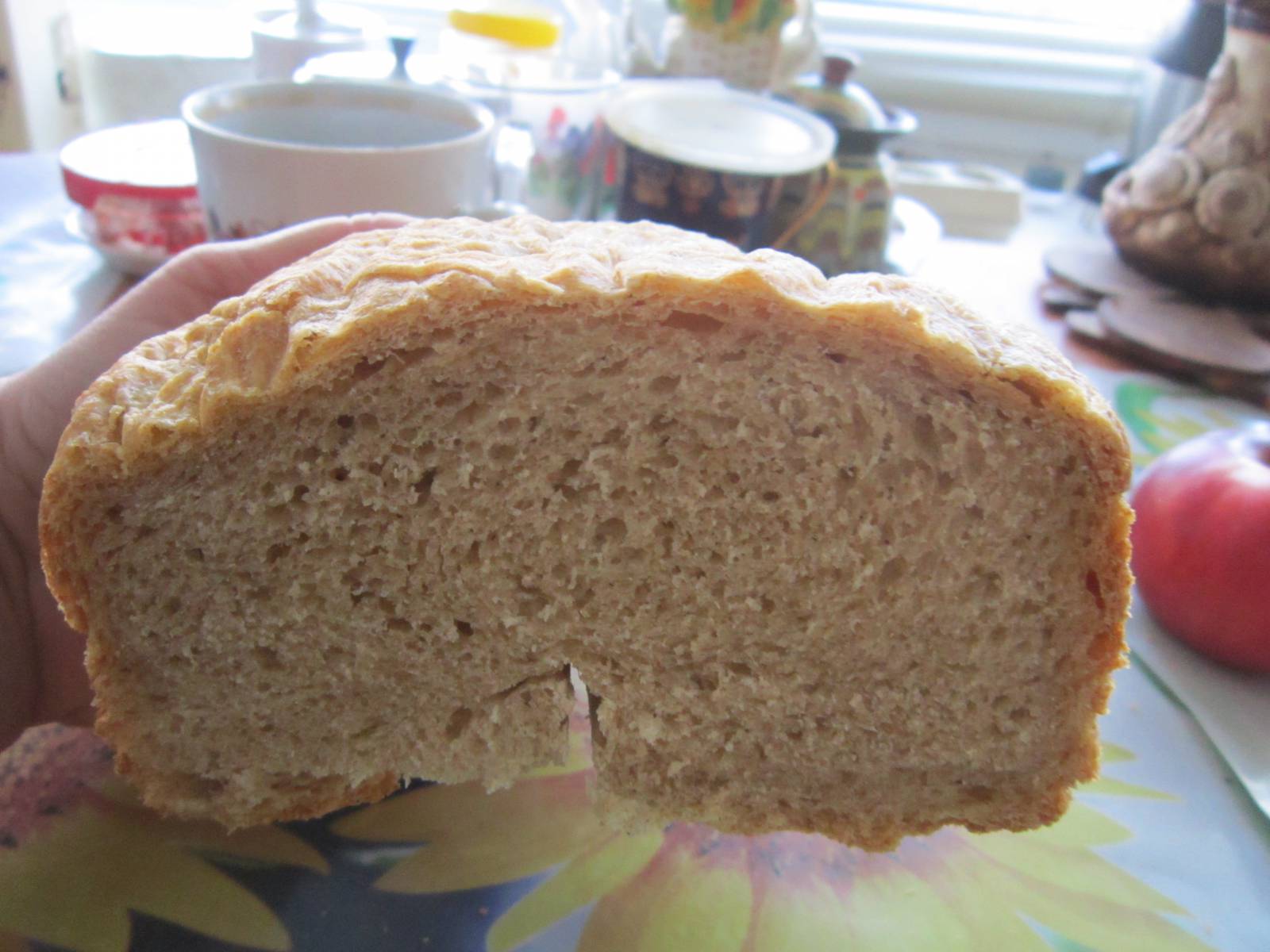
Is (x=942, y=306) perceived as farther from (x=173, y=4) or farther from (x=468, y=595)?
(x=173, y=4)

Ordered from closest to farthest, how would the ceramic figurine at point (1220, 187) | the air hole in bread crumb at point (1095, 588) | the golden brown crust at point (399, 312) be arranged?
the golden brown crust at point (399, 312) < the air hole in bread crumb at point (1095, 588) < the ceramic figurine at point (1220, 187)

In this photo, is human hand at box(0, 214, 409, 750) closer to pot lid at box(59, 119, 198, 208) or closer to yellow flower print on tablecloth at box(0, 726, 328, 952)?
yellow flower print on tablecloth at box(0, 726, 328, 952)

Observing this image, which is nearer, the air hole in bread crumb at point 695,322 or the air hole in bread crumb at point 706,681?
the air hole in bread crumb at point 695,322

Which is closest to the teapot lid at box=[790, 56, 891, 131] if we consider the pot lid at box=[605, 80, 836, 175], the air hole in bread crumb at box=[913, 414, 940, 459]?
the pot lid at box=[605, 80, 836, 175]

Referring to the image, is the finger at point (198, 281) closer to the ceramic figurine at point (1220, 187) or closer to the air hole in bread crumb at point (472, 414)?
the air hole in bread crumb at point (472, 414)

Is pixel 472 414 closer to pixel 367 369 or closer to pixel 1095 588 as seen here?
pixel 367 369

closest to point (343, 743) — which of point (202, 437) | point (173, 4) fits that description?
point (202, 437)

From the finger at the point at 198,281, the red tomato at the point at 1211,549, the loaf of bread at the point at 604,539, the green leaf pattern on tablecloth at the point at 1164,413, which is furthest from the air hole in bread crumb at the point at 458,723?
the green leaf pattern on tablecloth at the point at 1164,413
